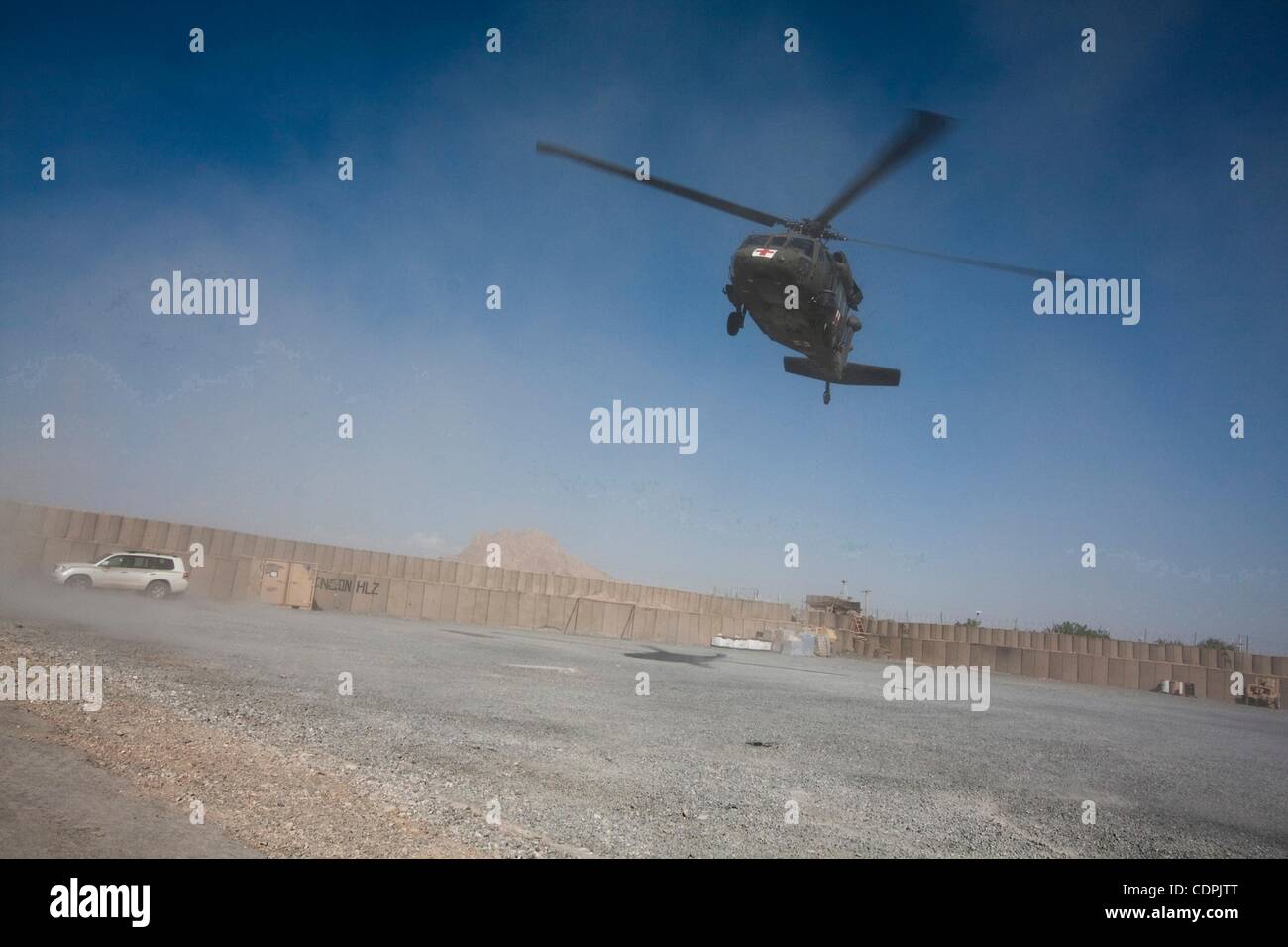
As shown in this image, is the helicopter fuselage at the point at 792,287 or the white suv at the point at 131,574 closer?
the helicopter fuselage at the point at 792,287

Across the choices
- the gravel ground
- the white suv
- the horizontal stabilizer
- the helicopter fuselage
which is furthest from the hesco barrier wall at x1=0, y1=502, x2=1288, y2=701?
the helicopter fuselage

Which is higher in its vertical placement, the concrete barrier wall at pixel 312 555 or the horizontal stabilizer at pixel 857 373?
the horizontal stabilizer at pixel 857 373

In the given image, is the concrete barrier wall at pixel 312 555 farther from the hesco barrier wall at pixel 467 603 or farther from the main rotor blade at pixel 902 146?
the main rotor blade at pixel 902 146

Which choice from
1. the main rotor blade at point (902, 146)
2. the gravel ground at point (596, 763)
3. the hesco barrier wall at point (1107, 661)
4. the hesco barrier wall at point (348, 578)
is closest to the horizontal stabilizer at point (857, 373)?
the main rotor blade at point (902, 146)
